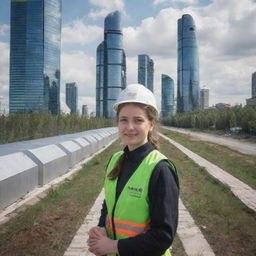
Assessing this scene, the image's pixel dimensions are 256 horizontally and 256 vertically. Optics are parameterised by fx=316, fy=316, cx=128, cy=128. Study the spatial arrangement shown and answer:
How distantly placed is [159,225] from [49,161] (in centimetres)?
877

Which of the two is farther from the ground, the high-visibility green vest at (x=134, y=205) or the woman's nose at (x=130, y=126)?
the woman's nose at (x=130, y=126)

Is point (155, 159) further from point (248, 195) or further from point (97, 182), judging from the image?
point (97, 182)

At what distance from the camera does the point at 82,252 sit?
4855 millimetres

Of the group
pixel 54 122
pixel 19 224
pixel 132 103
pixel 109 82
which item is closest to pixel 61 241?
pixel 19 224

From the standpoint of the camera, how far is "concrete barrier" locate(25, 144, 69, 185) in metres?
9.50

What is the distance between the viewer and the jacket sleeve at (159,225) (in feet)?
6.27

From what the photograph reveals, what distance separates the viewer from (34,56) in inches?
3782

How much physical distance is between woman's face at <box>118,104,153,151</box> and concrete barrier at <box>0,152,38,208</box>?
17.8ft

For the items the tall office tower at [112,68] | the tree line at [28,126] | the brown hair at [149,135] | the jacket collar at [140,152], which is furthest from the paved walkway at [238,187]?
the tall office tower at [112,68]

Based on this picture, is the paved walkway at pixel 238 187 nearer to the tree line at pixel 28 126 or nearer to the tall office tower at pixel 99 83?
the tree line at pixel 28 126

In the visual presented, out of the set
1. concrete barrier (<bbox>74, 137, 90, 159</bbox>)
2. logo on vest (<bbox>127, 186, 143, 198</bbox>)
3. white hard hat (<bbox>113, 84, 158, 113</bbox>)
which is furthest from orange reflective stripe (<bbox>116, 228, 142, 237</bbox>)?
concrete barrier (<bbox>74, 137, 90, 159</bbox>)

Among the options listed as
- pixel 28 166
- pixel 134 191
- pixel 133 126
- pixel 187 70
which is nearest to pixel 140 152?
pixel 133 126

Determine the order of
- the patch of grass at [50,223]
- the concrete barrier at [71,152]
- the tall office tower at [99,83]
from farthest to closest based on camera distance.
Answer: the tall office tower at [99,83], the concrete barrier at [71,152], the patch of grass at [50,223]

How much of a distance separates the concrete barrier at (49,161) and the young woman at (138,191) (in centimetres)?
747
